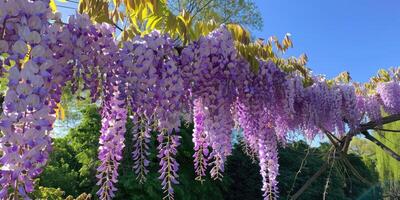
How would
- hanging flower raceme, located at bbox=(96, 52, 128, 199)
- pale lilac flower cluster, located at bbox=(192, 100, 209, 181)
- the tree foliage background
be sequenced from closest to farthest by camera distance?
→ hanging flower raceme, located at bbox=(96, 52, 128, 199) → pale lilac flower cluster, located at bbox=(192, 100, 209, 181) → the tree foliage background

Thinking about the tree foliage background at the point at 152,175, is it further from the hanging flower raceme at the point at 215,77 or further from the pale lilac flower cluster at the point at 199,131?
the hanging flower raceme at the point at 215,77

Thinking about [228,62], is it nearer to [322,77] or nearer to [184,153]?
[322,77]

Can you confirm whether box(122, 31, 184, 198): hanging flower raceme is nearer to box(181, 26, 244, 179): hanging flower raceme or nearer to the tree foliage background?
box(181, 26, 244, 179): hanging flower raceme

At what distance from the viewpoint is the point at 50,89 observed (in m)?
1.66

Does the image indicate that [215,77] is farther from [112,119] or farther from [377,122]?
[377,122]

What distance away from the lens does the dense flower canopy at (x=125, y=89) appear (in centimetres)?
126

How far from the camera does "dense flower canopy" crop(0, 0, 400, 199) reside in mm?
1262

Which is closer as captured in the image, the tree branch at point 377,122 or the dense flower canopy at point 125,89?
the dense flower canopy at point 125,89

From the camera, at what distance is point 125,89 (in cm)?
193

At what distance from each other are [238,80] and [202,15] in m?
12.4

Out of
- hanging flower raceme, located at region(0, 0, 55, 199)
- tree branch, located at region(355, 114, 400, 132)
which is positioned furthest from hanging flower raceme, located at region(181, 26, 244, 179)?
tree branch, located at region(355, 114, 400, 132)

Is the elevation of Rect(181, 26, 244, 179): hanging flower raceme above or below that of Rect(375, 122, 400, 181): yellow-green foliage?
below

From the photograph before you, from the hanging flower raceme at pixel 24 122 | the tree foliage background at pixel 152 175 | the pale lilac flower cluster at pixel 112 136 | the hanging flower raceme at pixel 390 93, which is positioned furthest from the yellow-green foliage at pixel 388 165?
the hanging flower raceme at pixel 24 122

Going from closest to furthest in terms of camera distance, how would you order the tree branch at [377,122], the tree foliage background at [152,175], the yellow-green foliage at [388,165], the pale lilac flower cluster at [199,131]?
the pale lilac flower cluster at [199,131], the tree branch at [377,122], the tree foliage background at [152,175], the yellow-green foliage at [388,165]
